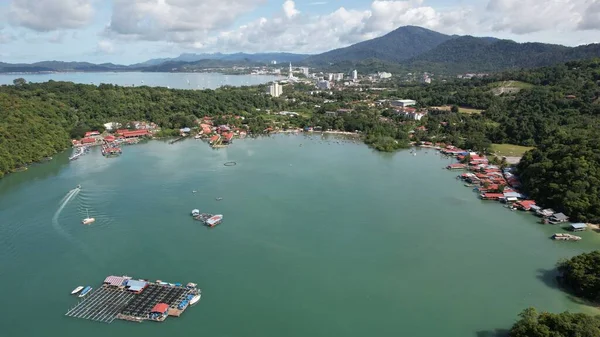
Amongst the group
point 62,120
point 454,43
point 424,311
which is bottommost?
point 424,311

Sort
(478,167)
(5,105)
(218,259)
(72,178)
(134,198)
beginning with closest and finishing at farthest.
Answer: (218,259)
(134,198)
(72,178)
(478,167)
(5,105)

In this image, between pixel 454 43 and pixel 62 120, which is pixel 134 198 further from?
pixel 454 43

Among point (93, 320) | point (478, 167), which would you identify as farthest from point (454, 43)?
point (93, 320)

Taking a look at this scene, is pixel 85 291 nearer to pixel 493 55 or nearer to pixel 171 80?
pixel 171 80

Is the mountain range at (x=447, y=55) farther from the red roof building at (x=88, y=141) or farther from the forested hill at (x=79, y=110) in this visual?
the red roof building at (x=88, y=141)

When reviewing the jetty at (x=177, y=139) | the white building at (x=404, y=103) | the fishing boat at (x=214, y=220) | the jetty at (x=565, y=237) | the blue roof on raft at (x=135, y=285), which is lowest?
the jetty at (x=565, y=237)

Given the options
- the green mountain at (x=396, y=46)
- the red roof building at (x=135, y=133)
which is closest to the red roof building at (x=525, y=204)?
the red roof building at (x=135, y=133)

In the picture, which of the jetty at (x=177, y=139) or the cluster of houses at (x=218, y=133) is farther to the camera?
the jetty at (x=177, y=139)
